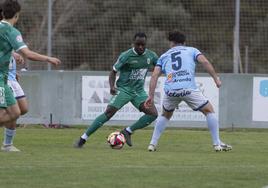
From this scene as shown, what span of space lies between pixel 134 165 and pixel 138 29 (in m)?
12.4

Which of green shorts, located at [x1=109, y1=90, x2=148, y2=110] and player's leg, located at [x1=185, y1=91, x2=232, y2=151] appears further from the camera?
green shorts, located at [x1=109, y1=90, x2=148, y2=110]

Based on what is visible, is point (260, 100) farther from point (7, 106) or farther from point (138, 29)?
point (7, 106)

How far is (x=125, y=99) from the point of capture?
14242mm

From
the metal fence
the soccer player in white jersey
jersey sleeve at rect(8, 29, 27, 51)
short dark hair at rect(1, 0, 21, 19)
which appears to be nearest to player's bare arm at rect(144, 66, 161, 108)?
the soccer player in white jersey

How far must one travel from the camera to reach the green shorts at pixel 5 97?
436 inches

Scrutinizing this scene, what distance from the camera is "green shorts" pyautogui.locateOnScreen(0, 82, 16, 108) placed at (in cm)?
1106

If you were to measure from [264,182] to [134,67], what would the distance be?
5818 mm

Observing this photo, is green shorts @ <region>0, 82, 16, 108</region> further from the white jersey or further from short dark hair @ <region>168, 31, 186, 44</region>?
short dark hair @ <region>168, 31, 186, 44</region>

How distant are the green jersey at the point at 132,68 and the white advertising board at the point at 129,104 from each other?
5023mm

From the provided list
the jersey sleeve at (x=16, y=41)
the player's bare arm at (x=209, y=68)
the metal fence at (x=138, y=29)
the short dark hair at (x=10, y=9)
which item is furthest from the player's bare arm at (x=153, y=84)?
the metal fence at (x=138, y=29)

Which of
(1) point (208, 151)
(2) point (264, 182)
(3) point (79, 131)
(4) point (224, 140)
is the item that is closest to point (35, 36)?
(3) point (79, 131)

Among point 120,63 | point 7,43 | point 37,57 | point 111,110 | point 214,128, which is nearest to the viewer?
point 37,57

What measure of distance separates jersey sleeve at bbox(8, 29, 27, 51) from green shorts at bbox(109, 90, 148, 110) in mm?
3689

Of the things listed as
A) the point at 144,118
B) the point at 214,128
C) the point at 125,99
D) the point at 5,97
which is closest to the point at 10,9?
the point at 5,97
